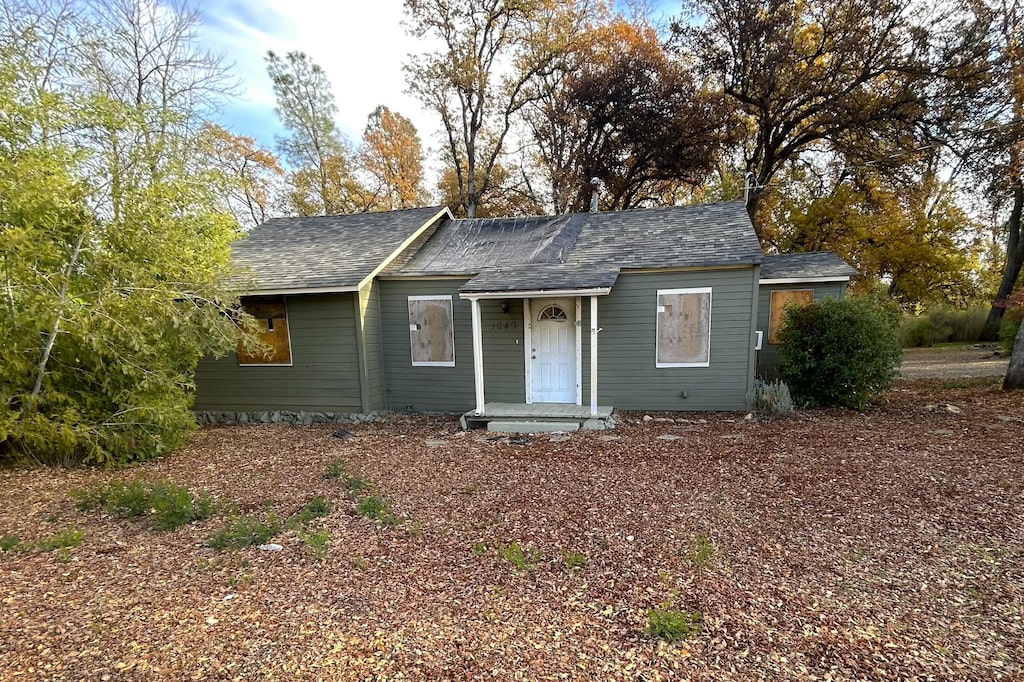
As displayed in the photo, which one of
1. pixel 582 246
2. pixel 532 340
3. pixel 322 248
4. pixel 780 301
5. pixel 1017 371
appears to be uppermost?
pixel 322 248

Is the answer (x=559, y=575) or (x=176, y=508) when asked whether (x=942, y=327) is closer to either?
(x=559, y=575)

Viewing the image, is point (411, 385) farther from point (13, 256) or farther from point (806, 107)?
point (806, 107)

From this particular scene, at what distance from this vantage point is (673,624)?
8.00 ft

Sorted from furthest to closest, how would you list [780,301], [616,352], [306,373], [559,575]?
[780,301] → [306,373] → [616,352] → [559,575]

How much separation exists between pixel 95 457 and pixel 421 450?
153 inches

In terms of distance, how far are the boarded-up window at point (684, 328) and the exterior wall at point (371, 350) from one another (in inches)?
198

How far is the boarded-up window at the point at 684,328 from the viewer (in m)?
7.47

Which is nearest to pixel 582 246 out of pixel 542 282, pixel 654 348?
pixel 542 282

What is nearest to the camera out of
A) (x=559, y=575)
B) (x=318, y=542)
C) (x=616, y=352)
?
(x=559, y=575)

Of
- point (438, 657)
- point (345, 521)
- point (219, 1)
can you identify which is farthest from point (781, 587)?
point (219, 1)

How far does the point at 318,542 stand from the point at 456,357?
505 centimetres

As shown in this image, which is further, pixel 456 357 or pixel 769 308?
pixel 769 308

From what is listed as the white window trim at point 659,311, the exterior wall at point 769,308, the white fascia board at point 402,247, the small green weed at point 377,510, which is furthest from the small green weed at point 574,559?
the exterior wall at point 769,308

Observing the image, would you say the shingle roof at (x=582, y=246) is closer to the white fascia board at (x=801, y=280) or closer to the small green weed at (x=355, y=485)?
the white fascia board at (x=801, y=280)
